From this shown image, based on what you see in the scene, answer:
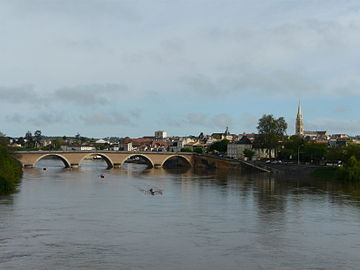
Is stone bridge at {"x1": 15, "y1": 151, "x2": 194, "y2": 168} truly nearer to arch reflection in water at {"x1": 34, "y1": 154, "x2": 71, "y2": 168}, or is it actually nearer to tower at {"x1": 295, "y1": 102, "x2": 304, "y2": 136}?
arch reflection in water at {"x1": 34, "y1": 154, "x2": 71, "y2": 168}

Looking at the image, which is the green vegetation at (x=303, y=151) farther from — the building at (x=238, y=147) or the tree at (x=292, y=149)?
the building at (x=238, y=147)

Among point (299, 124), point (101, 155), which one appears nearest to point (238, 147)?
point (299, 124)

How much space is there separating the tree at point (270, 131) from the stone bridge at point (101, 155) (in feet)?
40.7

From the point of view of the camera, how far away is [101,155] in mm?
77500

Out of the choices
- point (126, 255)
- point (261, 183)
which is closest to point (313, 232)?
point (126, 255)

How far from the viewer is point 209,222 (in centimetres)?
2739

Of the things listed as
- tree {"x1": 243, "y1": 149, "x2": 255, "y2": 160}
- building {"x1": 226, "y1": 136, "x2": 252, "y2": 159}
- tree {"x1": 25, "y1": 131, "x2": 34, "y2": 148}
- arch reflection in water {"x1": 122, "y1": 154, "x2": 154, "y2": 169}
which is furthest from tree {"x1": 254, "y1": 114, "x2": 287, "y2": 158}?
tree {"x1": 25, "y1": 131, "x2": 34, "y2": 148}

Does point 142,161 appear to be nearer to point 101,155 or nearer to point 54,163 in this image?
point 54,163

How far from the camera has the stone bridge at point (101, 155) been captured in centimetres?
7006

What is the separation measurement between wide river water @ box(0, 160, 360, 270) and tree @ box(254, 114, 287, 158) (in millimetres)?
36507

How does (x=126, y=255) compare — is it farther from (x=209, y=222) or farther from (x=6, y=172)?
(x=6, y=172)

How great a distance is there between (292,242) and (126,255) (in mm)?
6778

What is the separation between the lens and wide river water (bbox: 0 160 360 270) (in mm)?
19656

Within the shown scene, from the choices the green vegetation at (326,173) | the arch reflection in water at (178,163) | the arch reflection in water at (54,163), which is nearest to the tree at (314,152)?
the green vegetation at (326,173)
